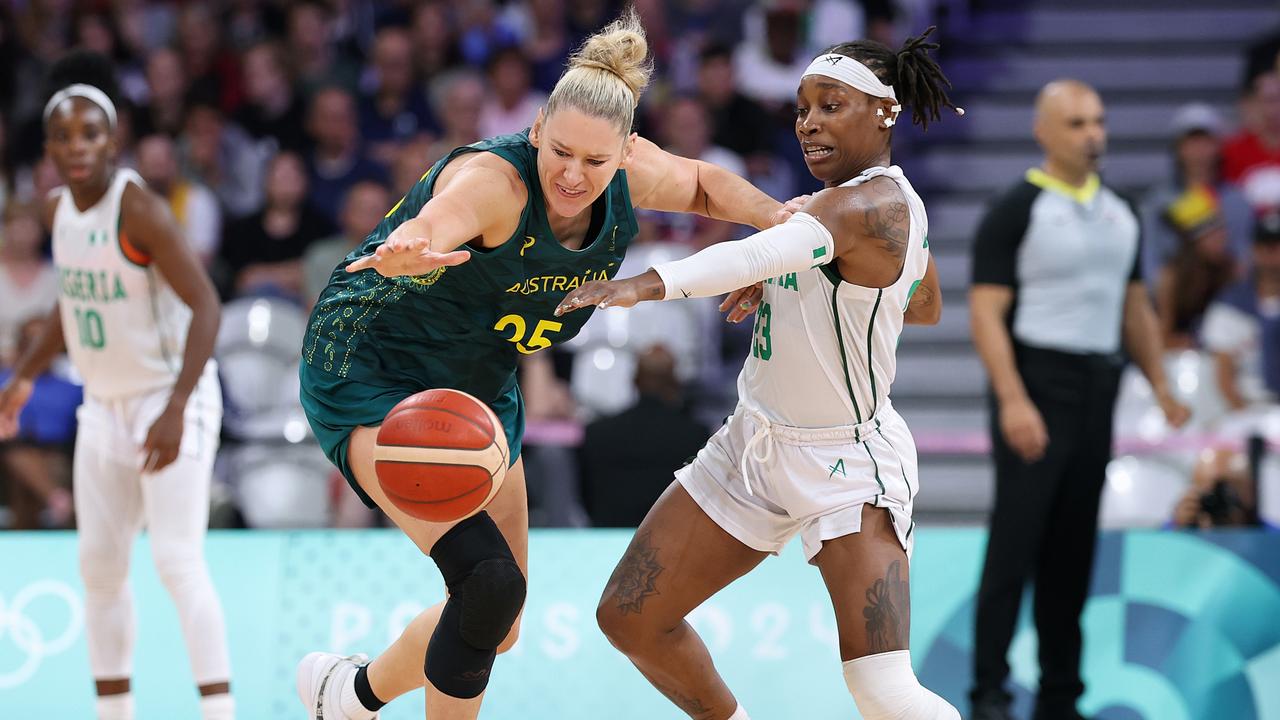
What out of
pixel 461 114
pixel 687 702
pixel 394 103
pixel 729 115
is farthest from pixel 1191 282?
pixel 687 702

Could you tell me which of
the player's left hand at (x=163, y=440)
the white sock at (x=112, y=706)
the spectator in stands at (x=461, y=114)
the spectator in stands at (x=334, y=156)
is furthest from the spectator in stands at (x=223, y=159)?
the white sock at (x=112, y=706)

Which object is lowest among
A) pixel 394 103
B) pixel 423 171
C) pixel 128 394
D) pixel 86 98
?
pixel 128 394

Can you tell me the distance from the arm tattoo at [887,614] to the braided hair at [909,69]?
50.1 inches

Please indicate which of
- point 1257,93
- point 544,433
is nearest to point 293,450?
point 544,433

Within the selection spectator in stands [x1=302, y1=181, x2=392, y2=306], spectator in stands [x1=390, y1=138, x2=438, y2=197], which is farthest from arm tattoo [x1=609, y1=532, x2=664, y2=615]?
spectator in stands [x1=390, y1=138, x2=438, y2=197]

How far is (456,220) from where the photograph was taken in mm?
3707

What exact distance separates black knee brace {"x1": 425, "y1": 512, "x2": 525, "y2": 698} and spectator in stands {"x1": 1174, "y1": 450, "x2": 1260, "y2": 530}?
157 inches

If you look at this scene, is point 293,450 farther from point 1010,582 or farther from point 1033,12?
point 1033,12

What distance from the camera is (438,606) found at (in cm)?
463

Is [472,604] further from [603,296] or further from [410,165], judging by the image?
[410,165]

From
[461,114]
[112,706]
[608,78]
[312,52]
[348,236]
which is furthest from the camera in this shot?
[312,52]

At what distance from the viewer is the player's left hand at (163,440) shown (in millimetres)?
5203

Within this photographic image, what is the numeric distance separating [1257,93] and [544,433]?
18.1ft

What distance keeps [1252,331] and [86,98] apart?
6.44 metres
